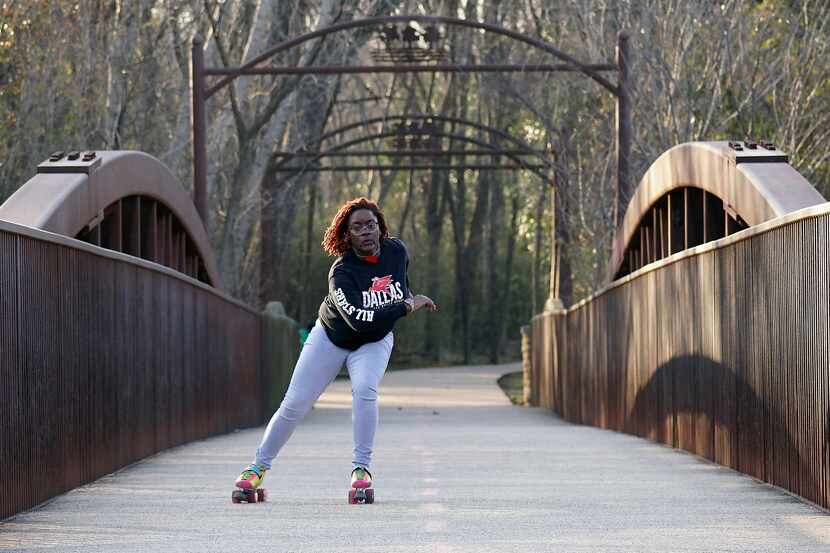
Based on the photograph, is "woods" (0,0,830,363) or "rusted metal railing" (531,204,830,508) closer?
"rusted metal railing" (531,204,830,508)

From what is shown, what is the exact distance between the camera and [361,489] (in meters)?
8.52

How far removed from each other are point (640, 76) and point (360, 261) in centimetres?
1436

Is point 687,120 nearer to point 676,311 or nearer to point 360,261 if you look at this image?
point 676,311

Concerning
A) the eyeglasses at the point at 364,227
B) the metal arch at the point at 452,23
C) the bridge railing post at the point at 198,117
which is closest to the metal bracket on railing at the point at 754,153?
the eyeglasses at the point at 364,227

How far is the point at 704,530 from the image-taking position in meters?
7.46

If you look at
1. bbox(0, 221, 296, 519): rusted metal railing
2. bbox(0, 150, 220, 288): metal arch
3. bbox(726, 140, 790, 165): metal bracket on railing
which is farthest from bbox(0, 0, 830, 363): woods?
bbox(726, 140, 790, 165): metal bracket on railing

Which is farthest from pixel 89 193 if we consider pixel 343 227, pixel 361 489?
pixel 361 489

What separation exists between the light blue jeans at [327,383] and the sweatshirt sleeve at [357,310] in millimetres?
218

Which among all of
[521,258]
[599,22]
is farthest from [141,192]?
[521,258]

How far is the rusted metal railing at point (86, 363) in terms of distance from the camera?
8.27 m

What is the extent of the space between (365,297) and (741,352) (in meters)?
2.71

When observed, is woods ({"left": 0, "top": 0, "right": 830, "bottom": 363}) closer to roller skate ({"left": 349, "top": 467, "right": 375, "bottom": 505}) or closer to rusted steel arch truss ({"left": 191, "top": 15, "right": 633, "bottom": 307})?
rusted steel arch truss ({"left": 191, "top": 15, "right": 633, "bottom": 307})

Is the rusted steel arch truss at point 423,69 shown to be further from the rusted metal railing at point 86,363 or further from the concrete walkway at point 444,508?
the concrete walkway at point 444,508

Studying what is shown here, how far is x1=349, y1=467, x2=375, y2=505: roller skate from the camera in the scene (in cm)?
852
